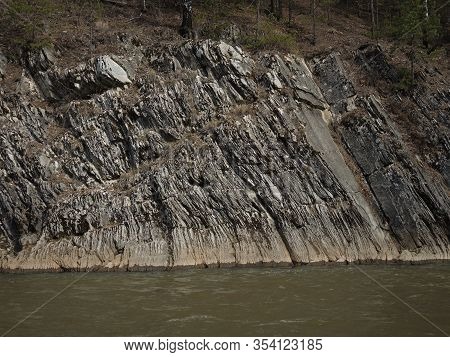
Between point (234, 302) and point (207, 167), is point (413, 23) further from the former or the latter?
point (234, 302)

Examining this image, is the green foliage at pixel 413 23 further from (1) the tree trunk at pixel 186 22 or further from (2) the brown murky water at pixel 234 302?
(2) the brown murky water at pixel 234 302

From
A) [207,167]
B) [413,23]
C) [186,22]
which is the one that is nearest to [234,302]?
[207,167]

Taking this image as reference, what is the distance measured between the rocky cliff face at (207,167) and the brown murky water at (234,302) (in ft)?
5.35

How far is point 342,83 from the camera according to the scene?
73.4ft

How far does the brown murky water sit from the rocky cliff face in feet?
5.35

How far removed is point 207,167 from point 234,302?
8733mm

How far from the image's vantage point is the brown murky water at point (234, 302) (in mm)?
8281

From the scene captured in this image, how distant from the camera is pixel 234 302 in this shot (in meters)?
10.5

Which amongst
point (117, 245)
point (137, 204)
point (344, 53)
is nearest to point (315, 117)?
point (344, 53)

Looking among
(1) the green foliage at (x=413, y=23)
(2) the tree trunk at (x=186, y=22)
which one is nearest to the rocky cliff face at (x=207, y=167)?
(2) the tree trunk at (x=186, y=22)

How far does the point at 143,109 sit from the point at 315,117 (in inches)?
347

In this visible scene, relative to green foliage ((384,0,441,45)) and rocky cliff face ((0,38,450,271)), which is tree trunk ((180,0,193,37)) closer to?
rocky cliff face ((0,38,450,271))
